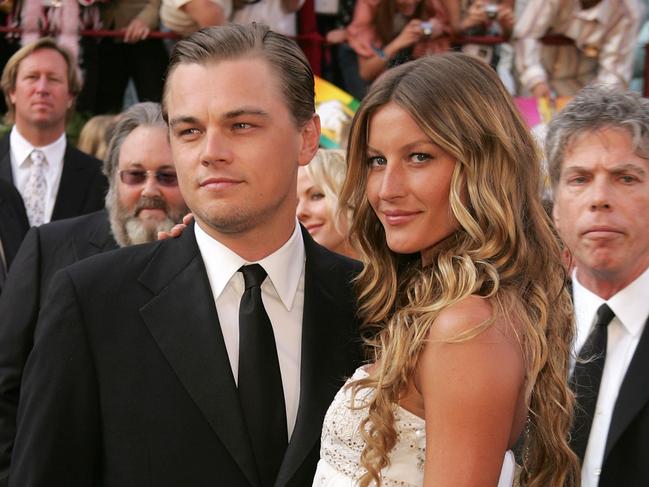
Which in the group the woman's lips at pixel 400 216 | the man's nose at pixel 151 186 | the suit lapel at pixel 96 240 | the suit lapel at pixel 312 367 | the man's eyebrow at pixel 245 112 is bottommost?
the suit lapel at pixel 312 367

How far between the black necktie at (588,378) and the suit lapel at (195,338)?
113 cm

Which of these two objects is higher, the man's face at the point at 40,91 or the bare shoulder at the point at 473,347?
the man's face at the point at 40,91

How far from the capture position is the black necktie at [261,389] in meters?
2.50

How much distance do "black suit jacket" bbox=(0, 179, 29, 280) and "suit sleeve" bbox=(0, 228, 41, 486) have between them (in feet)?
2.98

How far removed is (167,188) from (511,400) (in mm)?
2199

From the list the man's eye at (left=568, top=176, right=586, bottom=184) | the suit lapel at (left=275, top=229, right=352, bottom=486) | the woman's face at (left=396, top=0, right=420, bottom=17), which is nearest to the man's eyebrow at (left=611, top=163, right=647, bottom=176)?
the man's eye at (left=568, top=176, right=586, bottom=184)

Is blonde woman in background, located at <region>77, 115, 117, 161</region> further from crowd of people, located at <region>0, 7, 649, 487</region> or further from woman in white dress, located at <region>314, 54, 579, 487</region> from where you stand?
A: woman in white dress, located at <region>314, 54, 579, 487</region>

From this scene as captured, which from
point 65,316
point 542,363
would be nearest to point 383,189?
point 542,363

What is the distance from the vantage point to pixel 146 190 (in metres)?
4.08

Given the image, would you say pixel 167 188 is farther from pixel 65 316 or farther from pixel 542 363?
pixel 542 363

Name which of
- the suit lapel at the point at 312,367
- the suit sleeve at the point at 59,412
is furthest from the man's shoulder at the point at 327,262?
the suit sleeve at the point at 59,412

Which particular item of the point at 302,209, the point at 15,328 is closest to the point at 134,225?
the point at 15,328

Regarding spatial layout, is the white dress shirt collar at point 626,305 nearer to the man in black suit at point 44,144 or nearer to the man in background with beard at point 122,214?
the man in background with beard at point 122,214

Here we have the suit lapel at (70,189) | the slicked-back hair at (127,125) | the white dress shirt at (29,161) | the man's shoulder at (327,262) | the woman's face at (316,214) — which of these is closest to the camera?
the man's shoulder at (327,262)
